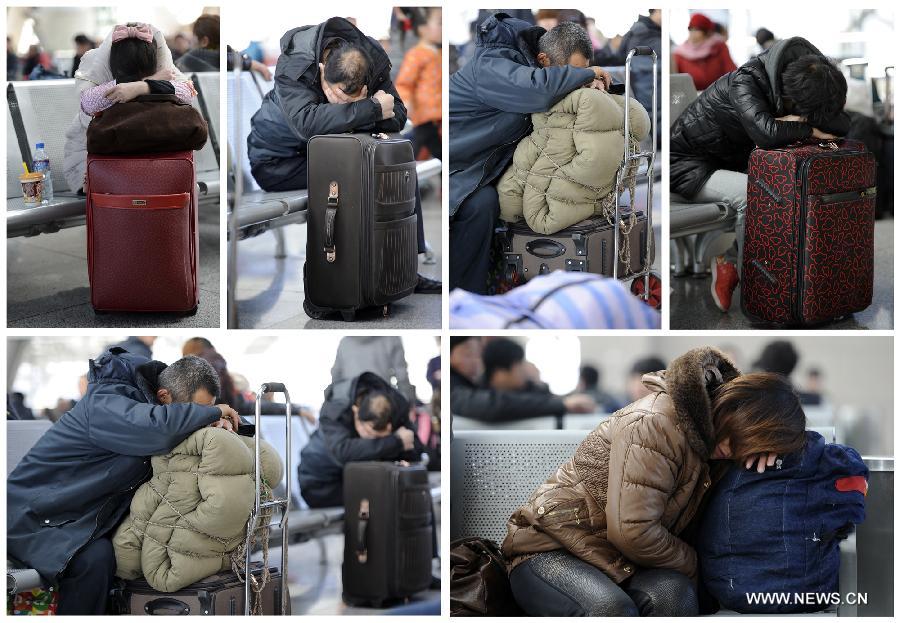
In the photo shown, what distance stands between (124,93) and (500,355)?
1678mm

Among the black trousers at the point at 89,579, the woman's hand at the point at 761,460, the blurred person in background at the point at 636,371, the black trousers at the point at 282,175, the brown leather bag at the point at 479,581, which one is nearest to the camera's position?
the woman's hand at the point at 761,460

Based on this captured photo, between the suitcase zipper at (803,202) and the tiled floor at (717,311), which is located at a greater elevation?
the suitcase zipper at (803,202)

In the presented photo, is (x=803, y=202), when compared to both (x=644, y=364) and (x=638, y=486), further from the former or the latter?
(x=638, y=486)

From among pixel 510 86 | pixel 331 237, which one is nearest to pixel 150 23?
pixel 331 237

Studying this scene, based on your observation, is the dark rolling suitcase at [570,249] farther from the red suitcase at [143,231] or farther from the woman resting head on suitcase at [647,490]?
the red suitcase at [143,231]

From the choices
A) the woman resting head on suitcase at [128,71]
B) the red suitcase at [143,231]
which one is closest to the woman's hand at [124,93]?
the woman resting head on suitcase at [128,71]

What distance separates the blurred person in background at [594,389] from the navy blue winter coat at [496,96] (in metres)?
1.05

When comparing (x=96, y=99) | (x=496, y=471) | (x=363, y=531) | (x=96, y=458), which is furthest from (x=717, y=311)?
(x=96, y=99)

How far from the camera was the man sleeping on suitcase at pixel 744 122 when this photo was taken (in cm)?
328

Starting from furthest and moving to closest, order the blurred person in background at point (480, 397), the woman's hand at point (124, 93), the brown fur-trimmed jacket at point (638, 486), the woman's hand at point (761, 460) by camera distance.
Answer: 1. the blurred person in background at point (480, 397)
2. the woman's hand at point (124, 93)
3. the woman's hand at point (761, 460)
4. the brown fur-trimmed jacket at point (638, 486)

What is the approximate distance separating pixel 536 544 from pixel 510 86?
4.63 feet

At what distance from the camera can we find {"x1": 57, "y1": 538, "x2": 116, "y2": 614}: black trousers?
305 cm

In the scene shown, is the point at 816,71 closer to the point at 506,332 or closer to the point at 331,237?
the point at 506,332

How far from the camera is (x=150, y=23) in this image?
135 inches
